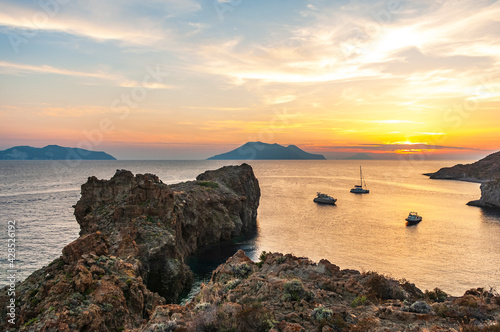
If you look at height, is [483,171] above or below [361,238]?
above

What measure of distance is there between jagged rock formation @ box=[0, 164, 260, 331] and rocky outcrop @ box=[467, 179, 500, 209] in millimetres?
74744

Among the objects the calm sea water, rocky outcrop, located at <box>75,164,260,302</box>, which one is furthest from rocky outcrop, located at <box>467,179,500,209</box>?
rocky outcrop, located at <box>75,164,260,302</box>

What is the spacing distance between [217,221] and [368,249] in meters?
26.2

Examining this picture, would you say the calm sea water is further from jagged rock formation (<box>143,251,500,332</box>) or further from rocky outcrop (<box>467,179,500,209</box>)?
jagged rock formation (<box>143,251,500,332</box>)

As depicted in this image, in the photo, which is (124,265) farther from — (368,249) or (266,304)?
(368,249)

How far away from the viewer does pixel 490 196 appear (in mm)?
91250

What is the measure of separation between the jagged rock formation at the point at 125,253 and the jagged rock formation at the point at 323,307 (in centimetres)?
472

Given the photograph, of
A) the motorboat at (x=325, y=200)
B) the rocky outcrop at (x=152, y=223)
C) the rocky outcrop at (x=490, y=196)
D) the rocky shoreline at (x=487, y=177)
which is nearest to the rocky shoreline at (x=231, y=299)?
the rocky outcrop at (x=152, y=223)

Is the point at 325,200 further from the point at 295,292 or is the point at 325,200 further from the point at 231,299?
the point at 231,299

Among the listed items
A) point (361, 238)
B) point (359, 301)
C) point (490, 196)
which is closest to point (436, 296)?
point (359, 301)

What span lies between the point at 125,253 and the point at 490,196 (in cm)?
10568

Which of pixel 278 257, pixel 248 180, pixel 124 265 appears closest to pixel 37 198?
pixel 248 180

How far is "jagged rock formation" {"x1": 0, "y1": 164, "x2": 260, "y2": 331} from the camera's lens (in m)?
15.6

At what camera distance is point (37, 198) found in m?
92.4
